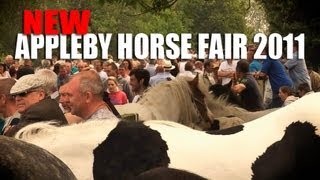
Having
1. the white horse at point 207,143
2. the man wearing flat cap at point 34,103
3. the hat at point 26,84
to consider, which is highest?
the hat at point 26,84

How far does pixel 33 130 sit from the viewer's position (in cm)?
493

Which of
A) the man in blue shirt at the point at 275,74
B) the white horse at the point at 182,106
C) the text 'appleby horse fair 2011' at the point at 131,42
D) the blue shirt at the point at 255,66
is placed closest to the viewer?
the white horse at the point at 182,106

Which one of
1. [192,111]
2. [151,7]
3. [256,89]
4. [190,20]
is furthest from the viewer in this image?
[190,20]

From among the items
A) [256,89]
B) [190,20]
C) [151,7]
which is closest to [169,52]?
[151,7]

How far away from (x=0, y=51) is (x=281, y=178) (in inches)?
1152

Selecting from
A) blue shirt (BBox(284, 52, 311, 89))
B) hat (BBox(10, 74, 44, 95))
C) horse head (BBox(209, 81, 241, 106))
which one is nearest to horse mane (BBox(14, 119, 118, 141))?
hat (BBox(10, 74, 44, 95))

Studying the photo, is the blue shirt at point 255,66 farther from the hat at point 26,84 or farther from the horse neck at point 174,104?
the hat at point 26,84

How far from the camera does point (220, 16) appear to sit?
5269cm

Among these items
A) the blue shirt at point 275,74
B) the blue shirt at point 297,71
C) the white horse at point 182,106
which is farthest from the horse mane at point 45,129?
the blue shirt at point 297,71

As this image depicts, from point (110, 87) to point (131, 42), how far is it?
5.99 m

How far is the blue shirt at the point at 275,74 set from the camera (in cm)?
1010

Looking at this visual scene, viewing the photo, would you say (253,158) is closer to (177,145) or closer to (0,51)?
(177,145)

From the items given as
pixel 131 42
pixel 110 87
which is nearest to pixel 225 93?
pixel 110 87

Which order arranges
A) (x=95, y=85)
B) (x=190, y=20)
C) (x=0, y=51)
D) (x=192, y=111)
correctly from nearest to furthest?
(x=95, y=85) < (x=192, y=111) < (x=0, y=51) < (x=190, y=20)
